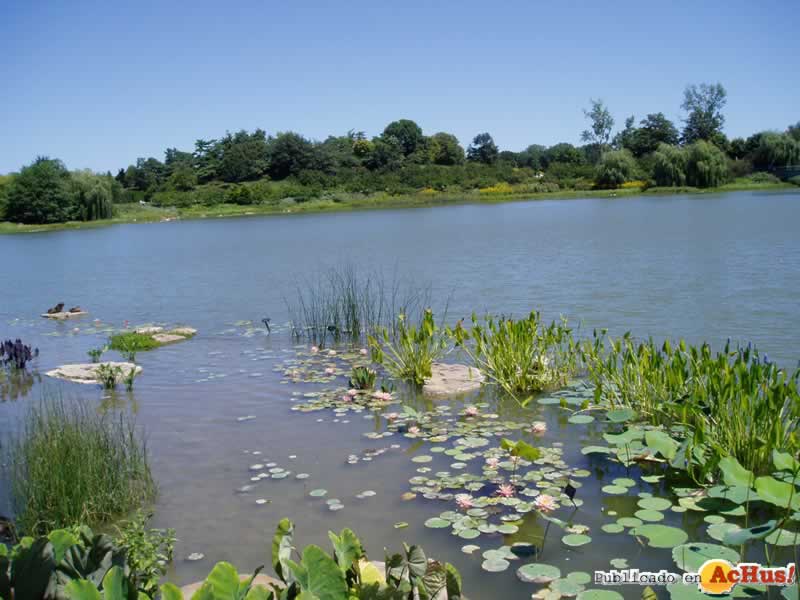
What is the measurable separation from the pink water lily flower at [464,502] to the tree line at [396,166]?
48.0m

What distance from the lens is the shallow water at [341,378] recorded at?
3662 mm

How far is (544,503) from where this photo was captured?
3477 mm

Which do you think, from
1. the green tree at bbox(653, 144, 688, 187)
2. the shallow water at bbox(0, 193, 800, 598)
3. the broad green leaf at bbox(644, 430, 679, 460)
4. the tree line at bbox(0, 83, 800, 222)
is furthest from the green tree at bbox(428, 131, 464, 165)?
the broad green leaf at bbox(644, 430, 679, 460)

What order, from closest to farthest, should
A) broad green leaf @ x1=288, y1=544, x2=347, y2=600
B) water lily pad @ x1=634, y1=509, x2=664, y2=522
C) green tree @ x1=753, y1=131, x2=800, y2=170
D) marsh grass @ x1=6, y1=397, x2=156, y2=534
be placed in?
broad green leaf @ x1=288, y1=544, x2=347, y2=600 → water lily pad @ x1=634, y1=509, x2=664, y2=522 → marsh grass @ x1=6, y1=397, x2=156, y2=534 → green tree @ x1=753, y1=131, x2=800, y2=170

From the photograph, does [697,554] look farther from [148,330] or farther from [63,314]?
[63,314]

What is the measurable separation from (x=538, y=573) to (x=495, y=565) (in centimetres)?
21

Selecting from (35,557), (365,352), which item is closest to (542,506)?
(35,557)

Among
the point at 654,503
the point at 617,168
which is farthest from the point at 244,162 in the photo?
the point at 654,503

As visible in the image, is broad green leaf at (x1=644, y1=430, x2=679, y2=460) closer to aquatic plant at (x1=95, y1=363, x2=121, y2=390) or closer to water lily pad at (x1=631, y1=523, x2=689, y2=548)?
water lily pad at (x1=631, y1=523, x2=689, y2=548)

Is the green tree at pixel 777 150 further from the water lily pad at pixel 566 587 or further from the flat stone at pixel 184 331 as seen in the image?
the water lily pad at pixel 566 587

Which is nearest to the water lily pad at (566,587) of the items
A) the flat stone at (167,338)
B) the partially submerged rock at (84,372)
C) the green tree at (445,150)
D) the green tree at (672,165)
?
the partially submerged rock at (84,372)

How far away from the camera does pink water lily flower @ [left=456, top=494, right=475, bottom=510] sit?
3686mm

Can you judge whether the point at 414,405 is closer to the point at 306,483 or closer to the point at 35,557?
the point at 306,483

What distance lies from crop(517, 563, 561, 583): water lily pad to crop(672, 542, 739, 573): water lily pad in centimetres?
50
